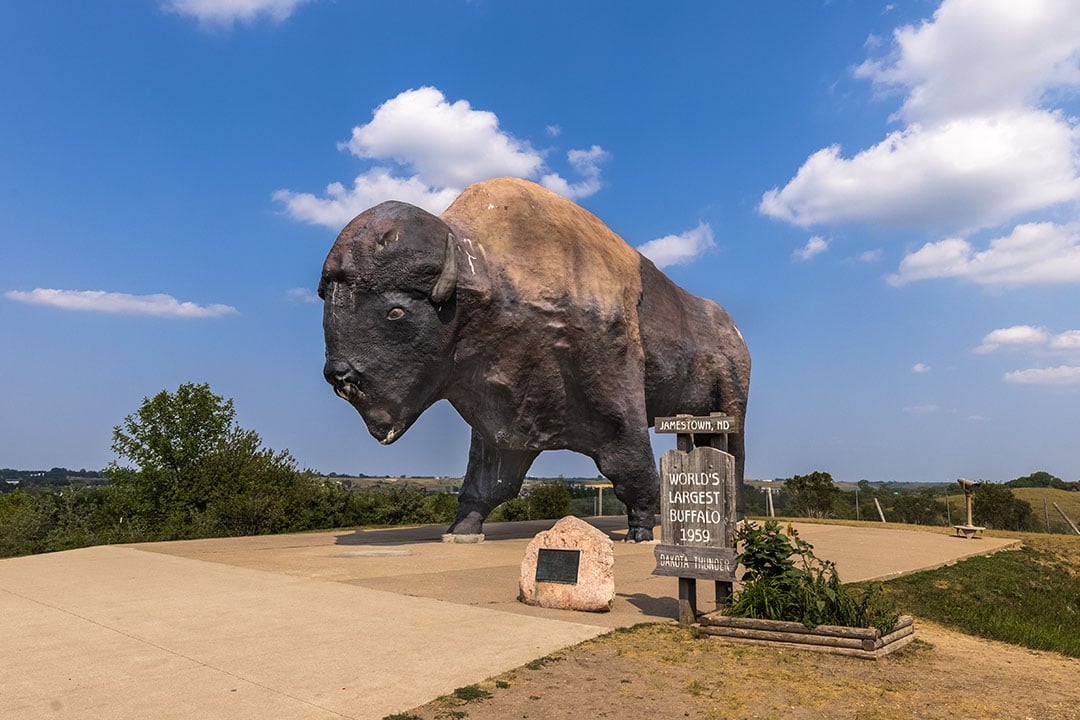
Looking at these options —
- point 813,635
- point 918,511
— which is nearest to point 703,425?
point 813,635

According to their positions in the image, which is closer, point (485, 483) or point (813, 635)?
point (813, 635)

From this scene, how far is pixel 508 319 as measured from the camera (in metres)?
10.8

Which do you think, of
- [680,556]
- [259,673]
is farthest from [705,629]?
[259,673]

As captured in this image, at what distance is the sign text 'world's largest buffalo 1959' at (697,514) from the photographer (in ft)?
20.6

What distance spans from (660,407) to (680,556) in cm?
736

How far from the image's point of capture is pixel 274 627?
19.4 feet

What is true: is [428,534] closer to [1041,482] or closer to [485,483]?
[485,483]

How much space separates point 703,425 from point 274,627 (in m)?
3.83

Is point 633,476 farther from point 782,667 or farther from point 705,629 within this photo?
point 782,667

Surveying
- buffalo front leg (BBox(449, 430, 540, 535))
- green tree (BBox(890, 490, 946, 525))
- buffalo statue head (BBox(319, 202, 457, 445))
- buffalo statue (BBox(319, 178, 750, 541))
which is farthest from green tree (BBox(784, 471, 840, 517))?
buffalo statue head (BBox(319, 202, 457, 445))

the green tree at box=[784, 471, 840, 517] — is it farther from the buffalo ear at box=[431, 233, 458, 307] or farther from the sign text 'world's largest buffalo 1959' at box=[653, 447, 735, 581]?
the sign text 'world's largest buffalo 1959' at box=[653, 447, 735, 581]

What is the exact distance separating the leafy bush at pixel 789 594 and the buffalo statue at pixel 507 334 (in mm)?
5337

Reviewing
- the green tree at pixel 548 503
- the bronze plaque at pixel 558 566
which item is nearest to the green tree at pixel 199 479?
the green tree at pixel 548 503

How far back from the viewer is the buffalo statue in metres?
10.1
